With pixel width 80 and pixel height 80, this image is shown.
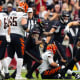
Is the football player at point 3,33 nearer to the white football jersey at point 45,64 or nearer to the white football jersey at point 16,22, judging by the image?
the white football jersey at point 16,22

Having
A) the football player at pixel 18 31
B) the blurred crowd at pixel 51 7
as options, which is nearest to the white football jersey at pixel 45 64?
the football player at pixel 18 31

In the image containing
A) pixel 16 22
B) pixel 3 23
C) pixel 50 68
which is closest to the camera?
pixel 3 23

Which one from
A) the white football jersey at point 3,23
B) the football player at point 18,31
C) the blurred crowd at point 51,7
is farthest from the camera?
the blurred crowd at point 51,7

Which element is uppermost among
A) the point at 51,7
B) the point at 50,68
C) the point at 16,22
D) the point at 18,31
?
the point at 16,22

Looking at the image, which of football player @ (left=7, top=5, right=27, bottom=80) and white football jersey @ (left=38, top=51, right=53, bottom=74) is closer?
football player @ (left=7, top=5, right=27, bottom=80)

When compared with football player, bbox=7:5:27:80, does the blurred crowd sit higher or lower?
lower

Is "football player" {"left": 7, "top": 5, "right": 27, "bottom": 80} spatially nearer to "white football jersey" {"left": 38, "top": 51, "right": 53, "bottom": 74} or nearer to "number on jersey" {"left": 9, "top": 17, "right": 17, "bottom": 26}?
"number on jersey" {"left": 9, "top": 17, "right": 17, "bottom": 26}

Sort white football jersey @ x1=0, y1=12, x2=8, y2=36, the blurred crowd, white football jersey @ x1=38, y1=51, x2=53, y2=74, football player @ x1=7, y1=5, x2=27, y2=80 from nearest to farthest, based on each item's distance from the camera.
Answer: white football jersey @ x1=0, y1=12, x2=8, y2=36
football player @ x1=7, y1=5, x2=27, y2=80
white football jersey @ x1=38, y1=51, x2=53, y2=74
the blurred crowd

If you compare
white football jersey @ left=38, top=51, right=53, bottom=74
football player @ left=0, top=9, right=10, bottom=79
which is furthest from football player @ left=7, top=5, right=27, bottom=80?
white football jersey @ left=38, top=51, right=53, bottom=74

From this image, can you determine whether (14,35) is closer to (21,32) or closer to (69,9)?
(21,32)

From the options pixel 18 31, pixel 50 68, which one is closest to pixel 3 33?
pixel 18 31

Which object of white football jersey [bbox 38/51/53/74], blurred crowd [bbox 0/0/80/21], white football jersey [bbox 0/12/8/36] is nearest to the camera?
white football jersey [bbox 0/12/8/36]

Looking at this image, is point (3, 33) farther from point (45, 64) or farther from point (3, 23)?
point (45, 64)

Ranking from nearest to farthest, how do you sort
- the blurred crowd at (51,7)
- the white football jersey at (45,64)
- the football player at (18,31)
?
the football player at (18,31)
the white football jersey at (45,64)
the blurred crowd at (51,7)
